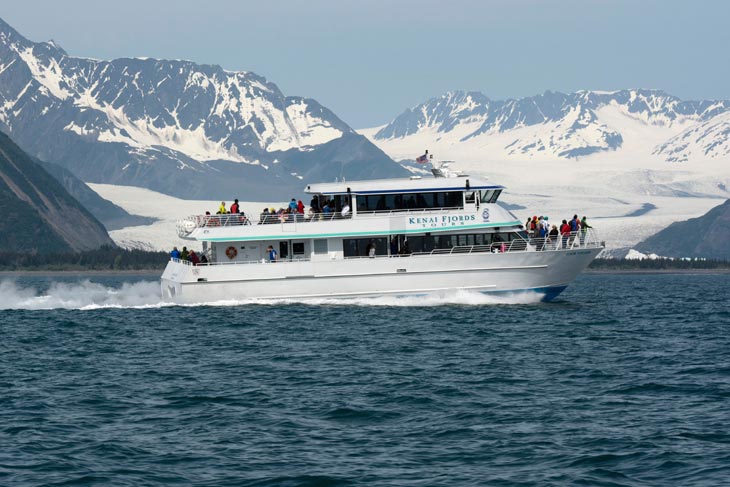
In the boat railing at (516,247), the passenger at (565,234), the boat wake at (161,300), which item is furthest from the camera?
the passenger at (565,234)

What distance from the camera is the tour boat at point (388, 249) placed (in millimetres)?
57969

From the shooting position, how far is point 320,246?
194ft

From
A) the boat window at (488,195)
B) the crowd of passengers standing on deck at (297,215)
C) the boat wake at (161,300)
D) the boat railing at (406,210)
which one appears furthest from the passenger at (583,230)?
the crowd of passengers standing on deck at (297,215)

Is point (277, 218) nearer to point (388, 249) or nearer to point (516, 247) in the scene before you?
point (388, 249)

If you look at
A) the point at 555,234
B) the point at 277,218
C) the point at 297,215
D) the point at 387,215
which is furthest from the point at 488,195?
the point at 277,218

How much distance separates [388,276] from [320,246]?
3.77 metres

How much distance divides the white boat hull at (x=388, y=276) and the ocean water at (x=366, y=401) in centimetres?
445

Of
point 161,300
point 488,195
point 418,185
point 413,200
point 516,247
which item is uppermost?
point 418,185

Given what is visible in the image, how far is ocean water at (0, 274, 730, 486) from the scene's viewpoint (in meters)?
24.8

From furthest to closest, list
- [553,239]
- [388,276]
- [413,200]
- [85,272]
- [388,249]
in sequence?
[85,272] < [413,200] < [553,239] < [388,249] < [388,276]

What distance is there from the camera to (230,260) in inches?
2362

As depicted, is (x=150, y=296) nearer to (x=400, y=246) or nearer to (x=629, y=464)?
(x=400, y=246)

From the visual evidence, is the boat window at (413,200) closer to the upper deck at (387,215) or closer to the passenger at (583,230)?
the upper deck at (387,215)

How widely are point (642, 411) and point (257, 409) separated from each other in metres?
9.68
